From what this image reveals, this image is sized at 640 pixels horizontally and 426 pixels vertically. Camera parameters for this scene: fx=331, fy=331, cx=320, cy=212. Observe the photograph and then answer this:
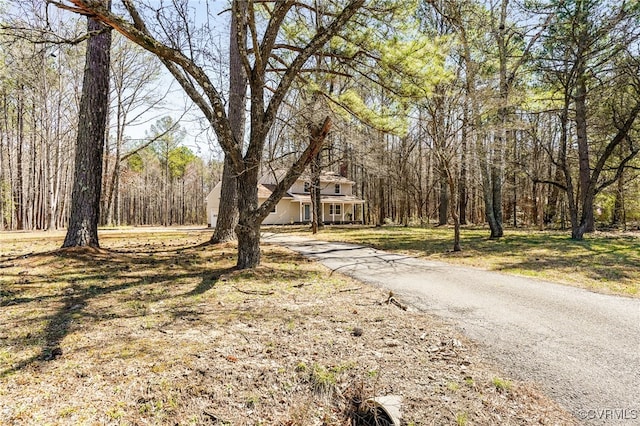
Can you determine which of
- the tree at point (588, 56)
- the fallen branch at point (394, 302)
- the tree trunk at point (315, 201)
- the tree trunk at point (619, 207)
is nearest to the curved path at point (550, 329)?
the fallen branch at point (394, 302)

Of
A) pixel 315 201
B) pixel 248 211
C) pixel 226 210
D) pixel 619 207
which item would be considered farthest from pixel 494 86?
pixel 619 207

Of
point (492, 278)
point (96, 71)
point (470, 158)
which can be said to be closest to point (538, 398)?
A: point (492, 278)

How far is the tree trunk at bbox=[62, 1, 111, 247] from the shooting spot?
615 cm

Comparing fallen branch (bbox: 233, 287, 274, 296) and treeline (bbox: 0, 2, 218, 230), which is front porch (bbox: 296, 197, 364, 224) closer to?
treeline (bbox: 0, 2, 218, 230)

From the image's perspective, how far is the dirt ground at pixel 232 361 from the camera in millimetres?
1978

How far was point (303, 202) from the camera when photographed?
27.6 m

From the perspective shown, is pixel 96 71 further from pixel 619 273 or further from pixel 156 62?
pixel 156 62

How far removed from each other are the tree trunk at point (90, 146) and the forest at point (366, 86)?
54 cm

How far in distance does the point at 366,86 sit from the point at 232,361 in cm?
624

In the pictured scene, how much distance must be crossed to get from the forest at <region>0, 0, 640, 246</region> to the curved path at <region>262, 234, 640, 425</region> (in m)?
2.84

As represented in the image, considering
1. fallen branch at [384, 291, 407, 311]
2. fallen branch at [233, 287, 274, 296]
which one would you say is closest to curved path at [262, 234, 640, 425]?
fallen branch at [384, 291, 407, 311]

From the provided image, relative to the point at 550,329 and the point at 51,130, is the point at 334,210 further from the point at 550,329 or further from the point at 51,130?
the point at 550,329

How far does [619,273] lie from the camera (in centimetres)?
591

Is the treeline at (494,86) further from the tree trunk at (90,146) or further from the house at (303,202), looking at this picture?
the house at (303,202)
